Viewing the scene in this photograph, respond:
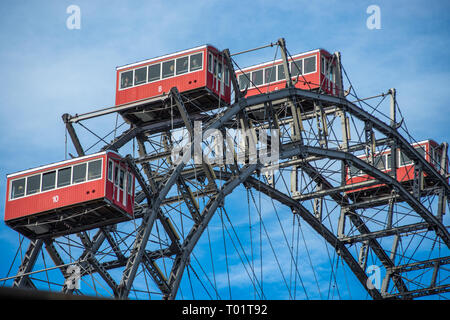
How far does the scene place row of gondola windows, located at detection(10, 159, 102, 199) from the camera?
144 feet

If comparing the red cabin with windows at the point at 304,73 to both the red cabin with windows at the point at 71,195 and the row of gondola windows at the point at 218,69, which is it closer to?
the row of gondola windows at the point at 218,69

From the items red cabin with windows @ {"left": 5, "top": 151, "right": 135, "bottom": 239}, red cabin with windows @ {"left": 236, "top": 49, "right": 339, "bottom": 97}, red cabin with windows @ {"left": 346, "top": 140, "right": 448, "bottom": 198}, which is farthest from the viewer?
red cabin with windows @ {"left": 346, "top": 140, "right": 448, "bottom": 198}

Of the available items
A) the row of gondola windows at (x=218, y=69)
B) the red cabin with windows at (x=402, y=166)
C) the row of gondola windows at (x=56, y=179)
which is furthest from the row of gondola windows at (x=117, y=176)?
the red cabin with windows at (x=402, y=166)

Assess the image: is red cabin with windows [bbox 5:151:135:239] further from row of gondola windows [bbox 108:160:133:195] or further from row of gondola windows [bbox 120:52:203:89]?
row of gondola windows [bbox 120:52:203:89]

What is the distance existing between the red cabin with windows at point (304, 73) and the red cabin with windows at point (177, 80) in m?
5.91

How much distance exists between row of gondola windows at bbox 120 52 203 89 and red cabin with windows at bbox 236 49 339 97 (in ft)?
23.0

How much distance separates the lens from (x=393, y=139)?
191 ft

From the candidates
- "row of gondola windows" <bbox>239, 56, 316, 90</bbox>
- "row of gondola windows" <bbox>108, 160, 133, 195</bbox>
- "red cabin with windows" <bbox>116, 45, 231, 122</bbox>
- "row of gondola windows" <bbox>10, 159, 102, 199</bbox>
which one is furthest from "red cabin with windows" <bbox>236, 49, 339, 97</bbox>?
"row of gondola windows" <bbox>10, 159, 102, 199</bbox>
